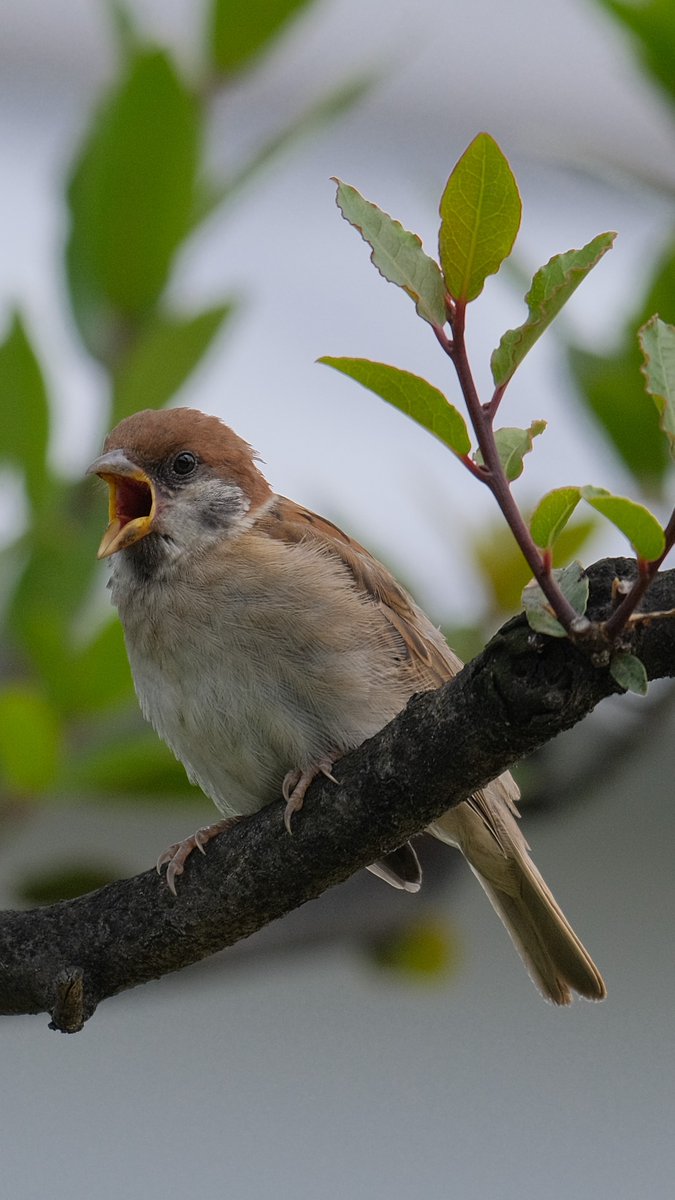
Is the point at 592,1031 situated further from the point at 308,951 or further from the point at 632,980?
the point at 308,951

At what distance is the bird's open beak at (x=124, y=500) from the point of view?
2.59 meters

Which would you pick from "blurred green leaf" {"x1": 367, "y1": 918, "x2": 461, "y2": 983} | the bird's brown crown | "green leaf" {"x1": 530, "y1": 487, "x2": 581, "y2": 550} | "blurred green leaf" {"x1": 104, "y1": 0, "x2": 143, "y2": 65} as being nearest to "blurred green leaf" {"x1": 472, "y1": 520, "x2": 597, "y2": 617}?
the bird's brown crown

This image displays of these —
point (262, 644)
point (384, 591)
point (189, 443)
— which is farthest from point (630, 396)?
point (262, 644)

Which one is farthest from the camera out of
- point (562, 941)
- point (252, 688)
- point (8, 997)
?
point (562, 941)

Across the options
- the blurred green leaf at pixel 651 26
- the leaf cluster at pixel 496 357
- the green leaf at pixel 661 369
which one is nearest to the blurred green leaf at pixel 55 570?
the blurred green leaf at pixel 651 26

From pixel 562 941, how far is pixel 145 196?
1.62 meters

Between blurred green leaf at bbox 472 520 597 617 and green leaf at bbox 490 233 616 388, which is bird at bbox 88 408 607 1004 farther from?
green leaf at bbox 490 233 616 388

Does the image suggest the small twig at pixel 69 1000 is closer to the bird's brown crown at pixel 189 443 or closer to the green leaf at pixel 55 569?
the green leaf at pixel 55 569

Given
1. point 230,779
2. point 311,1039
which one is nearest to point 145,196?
point 230,779

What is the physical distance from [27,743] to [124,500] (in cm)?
56

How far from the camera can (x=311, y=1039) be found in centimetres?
613

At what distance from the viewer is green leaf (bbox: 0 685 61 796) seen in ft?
7.91

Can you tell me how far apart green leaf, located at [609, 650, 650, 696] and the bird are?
1.05m

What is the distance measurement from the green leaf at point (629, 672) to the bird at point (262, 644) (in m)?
1.05
